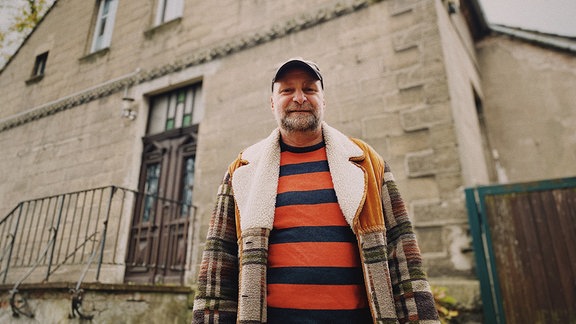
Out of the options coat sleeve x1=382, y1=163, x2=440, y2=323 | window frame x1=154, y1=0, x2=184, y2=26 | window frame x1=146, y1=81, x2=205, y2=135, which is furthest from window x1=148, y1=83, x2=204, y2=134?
coat sleeve x1=382, y1=163, x2=440, y2=323

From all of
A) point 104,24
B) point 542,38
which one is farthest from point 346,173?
point 104,24

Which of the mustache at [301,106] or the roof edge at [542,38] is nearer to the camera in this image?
the mustache at [301,106]

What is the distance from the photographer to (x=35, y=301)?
12.2ft

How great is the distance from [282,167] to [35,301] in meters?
3.63

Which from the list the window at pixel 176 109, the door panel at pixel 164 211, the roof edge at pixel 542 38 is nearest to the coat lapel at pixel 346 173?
the door panel at pixel 164 211

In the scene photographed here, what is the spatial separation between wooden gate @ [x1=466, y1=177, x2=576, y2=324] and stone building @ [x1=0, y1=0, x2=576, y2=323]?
167mm

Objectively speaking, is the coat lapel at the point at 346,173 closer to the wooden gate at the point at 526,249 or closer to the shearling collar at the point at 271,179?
the shearling collar at the point at 271,179

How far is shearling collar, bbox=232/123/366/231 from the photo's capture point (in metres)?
1.45

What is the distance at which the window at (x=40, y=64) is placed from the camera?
880 centimetres

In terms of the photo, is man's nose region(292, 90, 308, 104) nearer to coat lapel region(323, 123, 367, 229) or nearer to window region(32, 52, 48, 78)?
coat lapel region(323, 123, 367, 229)

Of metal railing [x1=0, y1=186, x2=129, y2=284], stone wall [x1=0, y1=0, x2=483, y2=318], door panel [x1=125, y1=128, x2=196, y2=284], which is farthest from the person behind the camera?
metal railing [x1=0, y1=186, x2=129, y2=284]

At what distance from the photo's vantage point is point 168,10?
7273mm

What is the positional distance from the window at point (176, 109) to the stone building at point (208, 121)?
0.03m

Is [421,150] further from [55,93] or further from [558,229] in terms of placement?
[55,93]
